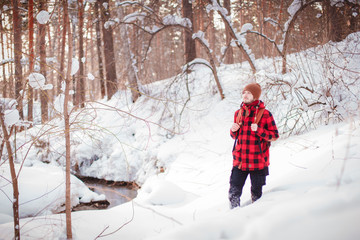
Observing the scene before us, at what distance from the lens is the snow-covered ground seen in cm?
99

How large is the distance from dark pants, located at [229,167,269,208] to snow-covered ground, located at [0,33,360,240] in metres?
0.14

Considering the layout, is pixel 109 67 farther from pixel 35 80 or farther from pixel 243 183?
pixel 243 183

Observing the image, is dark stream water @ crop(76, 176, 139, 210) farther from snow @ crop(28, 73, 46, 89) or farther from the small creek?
snow @ crop(28, 73, 46, 89)

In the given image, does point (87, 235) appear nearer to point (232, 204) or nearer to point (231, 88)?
point (232, 204)

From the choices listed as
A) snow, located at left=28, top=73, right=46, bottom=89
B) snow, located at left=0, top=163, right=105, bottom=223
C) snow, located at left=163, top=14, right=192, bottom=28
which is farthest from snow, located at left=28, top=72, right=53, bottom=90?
snow, located at left=163, top=14, right=192, bottom=28

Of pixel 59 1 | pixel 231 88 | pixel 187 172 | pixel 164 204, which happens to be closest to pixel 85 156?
pixel 187 172

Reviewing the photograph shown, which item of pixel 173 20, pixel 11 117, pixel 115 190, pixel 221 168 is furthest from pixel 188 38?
pixel 11 117

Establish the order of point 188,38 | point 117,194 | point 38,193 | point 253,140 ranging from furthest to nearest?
point 188,38, point 117,194, point 38,193, point 253,140

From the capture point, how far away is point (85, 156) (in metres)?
6.61

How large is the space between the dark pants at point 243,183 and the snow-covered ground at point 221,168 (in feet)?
0.48

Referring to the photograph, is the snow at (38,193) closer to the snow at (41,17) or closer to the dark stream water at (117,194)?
the dark stream water at (117,194)

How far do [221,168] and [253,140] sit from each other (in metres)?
2.25

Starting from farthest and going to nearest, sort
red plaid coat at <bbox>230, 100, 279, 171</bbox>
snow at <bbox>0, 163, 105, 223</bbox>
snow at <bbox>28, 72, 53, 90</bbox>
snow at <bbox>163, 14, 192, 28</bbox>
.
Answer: snow at <bbox>163, 14, 192, 28</bbox> → snow at <bbox>0, 163, 105, 223</bbox> → red plaid coat at <bbox>230, 100, 279, 171</bbox> → snow at <bbox>28, 72, 53, 90</bbox>

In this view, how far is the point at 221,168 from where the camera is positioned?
4105 millimetres
